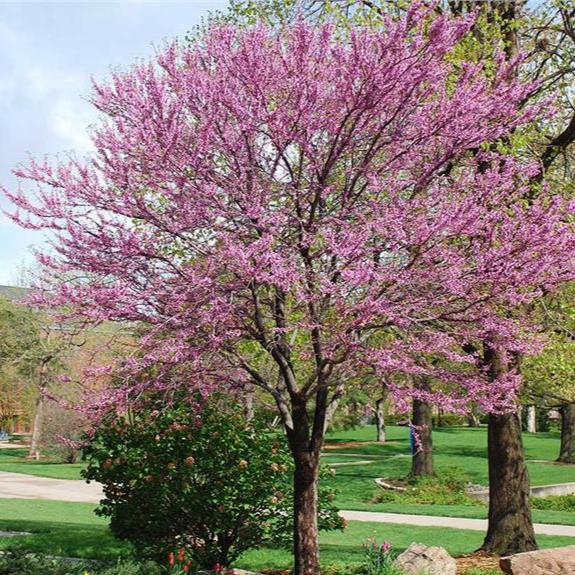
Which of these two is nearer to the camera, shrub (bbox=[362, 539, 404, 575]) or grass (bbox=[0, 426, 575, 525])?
shrub (bbox=[362, 539, 404, 575])

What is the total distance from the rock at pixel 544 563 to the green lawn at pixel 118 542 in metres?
2.50

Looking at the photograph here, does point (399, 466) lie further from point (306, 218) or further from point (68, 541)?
point (306, 218)

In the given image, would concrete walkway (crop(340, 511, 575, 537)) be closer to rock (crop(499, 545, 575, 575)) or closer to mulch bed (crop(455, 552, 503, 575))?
mulch bed (crop(455, 552, 503, 575))

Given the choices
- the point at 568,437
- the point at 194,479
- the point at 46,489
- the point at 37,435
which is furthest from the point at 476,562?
the point at 37,435

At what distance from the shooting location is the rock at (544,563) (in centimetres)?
804

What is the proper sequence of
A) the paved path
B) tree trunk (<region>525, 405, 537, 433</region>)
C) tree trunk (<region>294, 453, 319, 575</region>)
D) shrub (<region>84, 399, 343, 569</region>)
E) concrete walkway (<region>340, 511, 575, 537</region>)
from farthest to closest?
tree trunk (<region>525, 405, 537, 433</region>), the paved path, concrete walkway (<region>340, 511, 575, 537</region>), shrub (<region>84, 399, 343, 569</region>), tree trunk (<region>294, 453, 319, 575</region>)

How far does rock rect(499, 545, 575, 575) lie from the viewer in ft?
26.4

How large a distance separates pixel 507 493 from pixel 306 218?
5.66 metres

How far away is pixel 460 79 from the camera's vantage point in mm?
7930

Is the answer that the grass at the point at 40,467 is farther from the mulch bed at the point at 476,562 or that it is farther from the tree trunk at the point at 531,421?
the tree trunk at the point at 531,421

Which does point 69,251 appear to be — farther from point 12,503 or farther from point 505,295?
point 12,503

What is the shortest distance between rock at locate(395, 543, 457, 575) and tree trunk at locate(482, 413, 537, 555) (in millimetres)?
2343

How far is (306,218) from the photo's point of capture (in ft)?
24.7

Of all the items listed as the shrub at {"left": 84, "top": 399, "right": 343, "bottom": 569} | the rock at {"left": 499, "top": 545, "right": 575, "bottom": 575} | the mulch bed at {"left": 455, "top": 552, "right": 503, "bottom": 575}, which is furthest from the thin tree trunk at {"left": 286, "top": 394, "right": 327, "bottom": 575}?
the mulch bed at {"left": 455, "top": 552, "right": 503, "bottom": 575}
